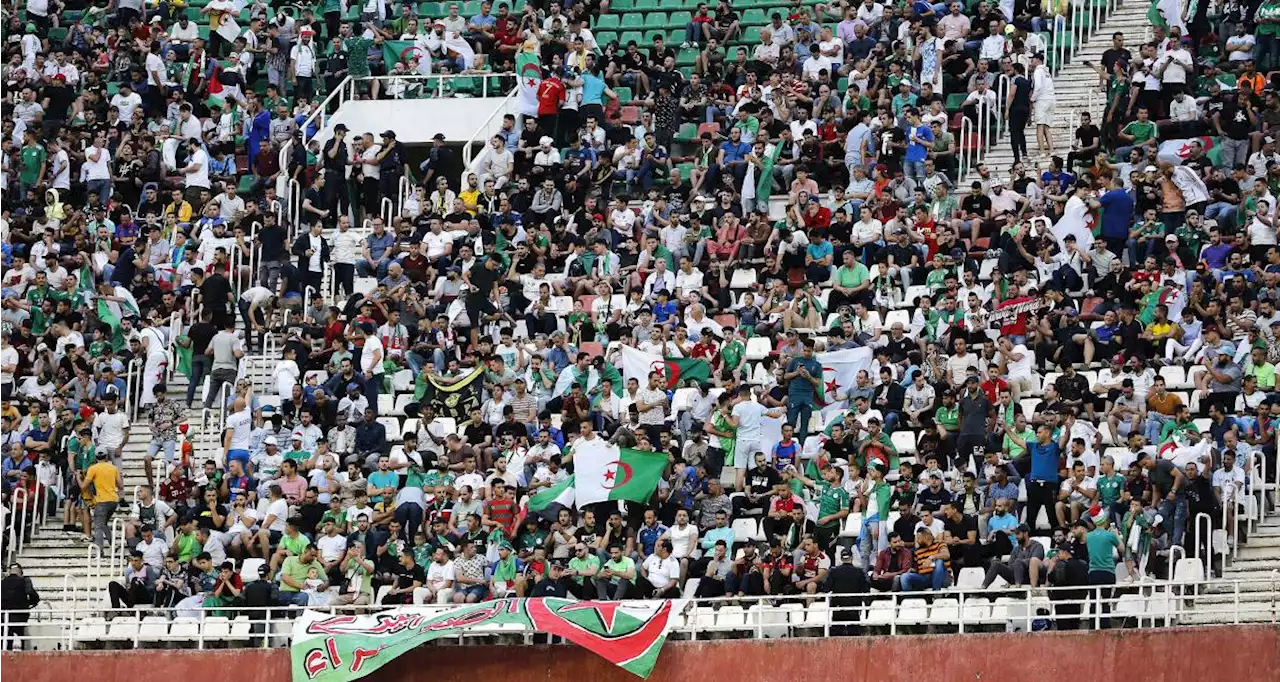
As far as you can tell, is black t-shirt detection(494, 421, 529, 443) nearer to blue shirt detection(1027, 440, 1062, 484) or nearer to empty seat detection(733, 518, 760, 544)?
empty seat detection(733, 518, 760, 544)

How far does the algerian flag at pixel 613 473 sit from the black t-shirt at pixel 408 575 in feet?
6.35

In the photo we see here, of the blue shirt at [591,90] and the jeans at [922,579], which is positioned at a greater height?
the blue shirt at [591,90]

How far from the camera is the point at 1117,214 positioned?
33.7m

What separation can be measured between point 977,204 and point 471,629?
A: 31.3 feet

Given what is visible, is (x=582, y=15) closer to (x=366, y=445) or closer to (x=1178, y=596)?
(x=366, y=445)

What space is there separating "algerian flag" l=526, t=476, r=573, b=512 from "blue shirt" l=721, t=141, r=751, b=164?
6.90 meters

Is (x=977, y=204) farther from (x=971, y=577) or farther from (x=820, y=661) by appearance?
(x=820, y=661)

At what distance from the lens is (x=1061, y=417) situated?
30.2 meters

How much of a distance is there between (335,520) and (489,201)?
7.78 meters

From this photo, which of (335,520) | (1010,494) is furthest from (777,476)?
(335,520)

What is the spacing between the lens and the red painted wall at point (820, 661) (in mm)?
27203

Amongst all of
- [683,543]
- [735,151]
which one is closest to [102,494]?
[683,543]

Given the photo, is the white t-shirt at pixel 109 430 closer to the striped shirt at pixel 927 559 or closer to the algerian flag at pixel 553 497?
the algerian flag at pixel 553 497

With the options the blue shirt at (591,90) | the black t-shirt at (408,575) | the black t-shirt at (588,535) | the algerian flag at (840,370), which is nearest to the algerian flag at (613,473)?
the black t-shirt at (588,535)
